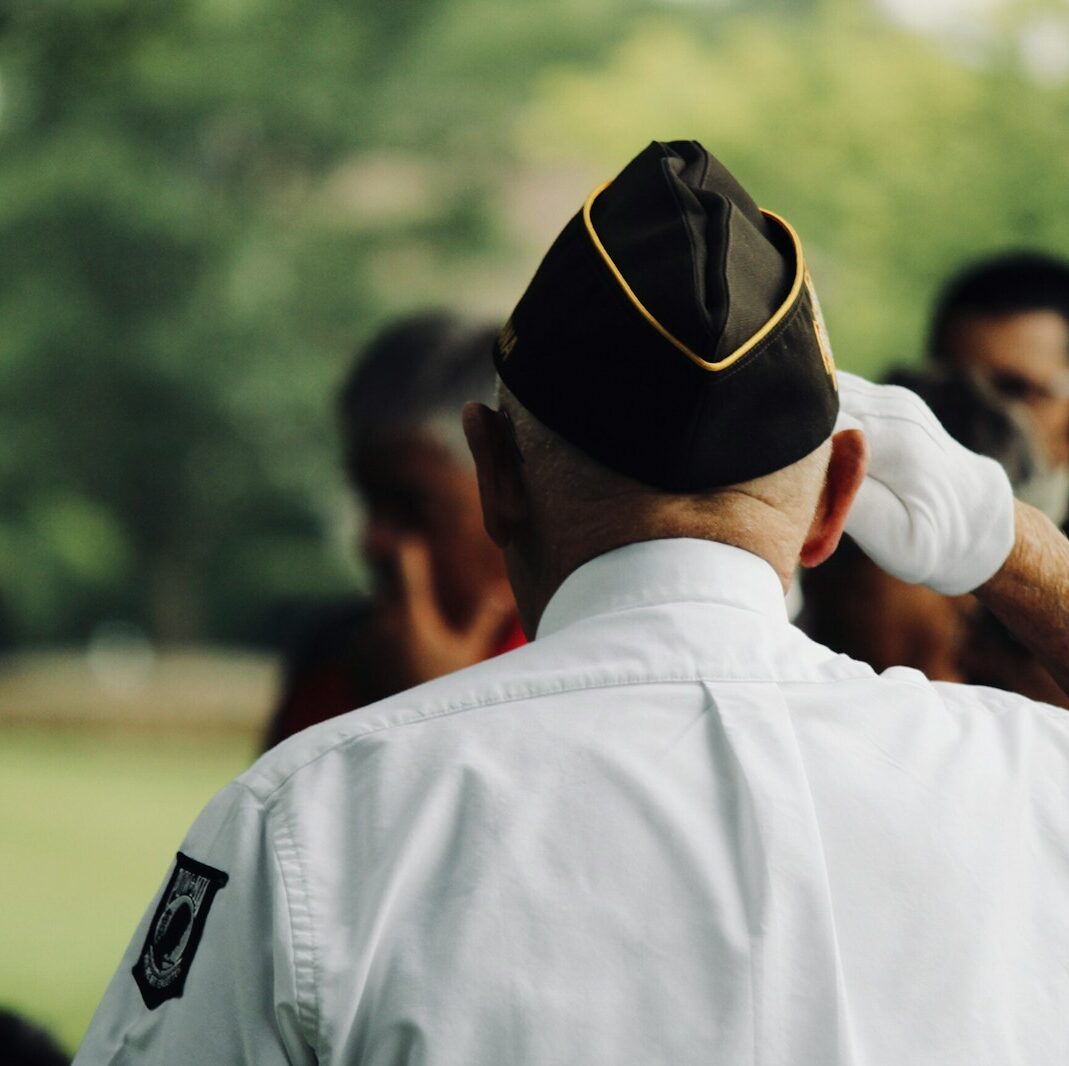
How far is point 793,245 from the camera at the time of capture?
111 cm

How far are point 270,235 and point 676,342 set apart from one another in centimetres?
1376

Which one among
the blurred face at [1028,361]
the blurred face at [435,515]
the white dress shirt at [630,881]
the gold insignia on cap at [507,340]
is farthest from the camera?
the blurred face at [1028,361]

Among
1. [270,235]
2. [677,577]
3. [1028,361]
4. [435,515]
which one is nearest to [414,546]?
[435,515]

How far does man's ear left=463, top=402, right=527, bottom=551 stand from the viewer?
1102mm

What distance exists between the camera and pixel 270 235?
46.9 feet

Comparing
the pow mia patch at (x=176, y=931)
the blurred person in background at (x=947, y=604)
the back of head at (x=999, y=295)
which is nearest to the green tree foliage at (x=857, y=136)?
Result: the back of head at (x=999, y=295)

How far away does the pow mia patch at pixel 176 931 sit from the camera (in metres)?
0.93

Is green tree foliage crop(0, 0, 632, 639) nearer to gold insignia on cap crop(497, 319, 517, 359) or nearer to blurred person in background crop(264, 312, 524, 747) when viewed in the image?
blurred person in background crop(264, 312, 524, 747)

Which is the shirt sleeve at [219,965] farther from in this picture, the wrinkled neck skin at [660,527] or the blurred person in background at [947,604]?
the blurred person in background at [947,604]

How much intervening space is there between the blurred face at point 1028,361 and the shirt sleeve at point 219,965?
8.78 feet

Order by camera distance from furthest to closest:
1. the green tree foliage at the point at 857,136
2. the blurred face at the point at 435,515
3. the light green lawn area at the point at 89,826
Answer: the green tree foliage at the point at 857,136, the light green lawn area at the point at 89,826, the blurred face at the point at 435,515

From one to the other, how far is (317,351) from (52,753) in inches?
166

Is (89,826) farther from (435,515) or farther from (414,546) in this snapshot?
(435,515)

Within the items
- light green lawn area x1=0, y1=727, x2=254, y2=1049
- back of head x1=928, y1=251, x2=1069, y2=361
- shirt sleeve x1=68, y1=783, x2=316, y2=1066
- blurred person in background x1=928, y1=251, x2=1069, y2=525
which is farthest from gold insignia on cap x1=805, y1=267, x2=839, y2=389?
light green lawn area x1=0, y1=727, x2=254, y2=1049
